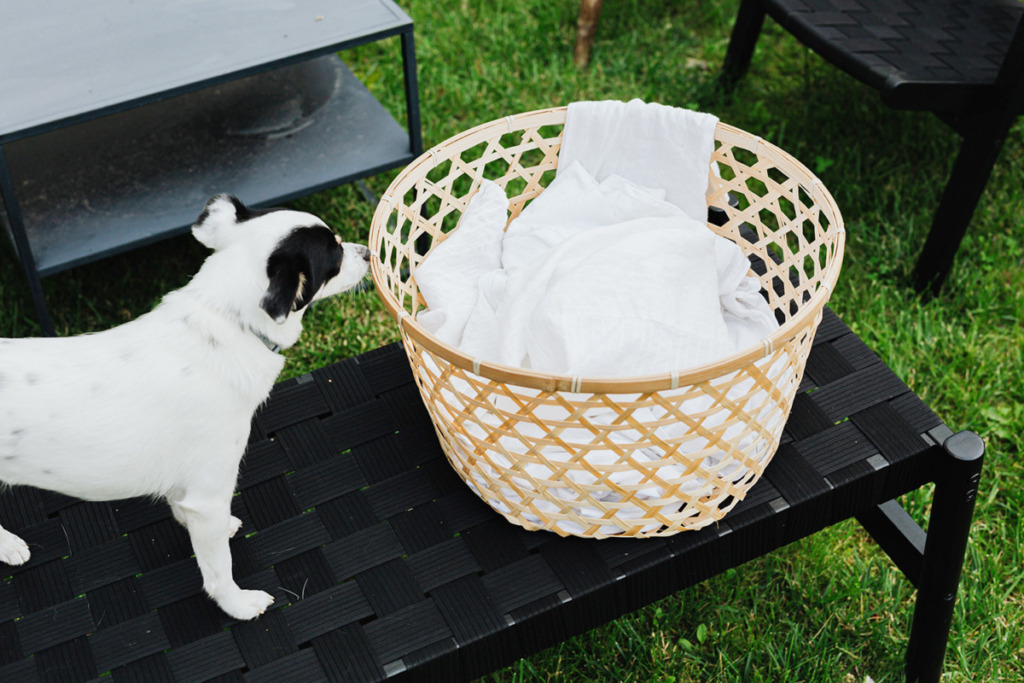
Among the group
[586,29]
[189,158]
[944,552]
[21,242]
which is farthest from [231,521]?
[586,29]

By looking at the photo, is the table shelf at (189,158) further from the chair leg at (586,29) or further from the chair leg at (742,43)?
the chair leg at (742,43)

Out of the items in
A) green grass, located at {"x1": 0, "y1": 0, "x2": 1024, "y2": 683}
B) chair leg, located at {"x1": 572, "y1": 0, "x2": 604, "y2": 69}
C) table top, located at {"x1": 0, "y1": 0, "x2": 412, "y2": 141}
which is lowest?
green grass, located at {"x1": 0, "y1": 0, "x2": 1024, "y2": 683}

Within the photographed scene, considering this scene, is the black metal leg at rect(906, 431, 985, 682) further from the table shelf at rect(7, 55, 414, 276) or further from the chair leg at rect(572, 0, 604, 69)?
the chair leg at rect(572, 0, 604, 69)

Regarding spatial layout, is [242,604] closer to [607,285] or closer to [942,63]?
[607,285]

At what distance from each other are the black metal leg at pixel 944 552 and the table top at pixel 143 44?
130cm

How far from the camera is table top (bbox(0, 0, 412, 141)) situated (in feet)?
5.91

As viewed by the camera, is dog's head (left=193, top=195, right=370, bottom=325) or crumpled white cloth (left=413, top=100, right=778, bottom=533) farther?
crumpled white cloth (left=413, top=100, right=778, bottom=533)

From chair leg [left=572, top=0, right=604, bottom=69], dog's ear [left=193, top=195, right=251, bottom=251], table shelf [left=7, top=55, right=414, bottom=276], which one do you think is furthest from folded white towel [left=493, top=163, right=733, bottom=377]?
chair leg [left=572, top=0, right=604, bottom=69]

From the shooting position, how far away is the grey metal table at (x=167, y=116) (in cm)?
185

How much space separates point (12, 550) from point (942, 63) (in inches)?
76.3

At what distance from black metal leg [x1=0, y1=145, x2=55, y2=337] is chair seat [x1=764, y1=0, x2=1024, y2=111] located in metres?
1.66

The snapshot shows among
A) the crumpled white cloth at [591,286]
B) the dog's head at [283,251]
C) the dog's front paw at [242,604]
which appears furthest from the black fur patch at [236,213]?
the dog's front paw at [242,604]

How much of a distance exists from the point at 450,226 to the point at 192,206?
603 millimetres

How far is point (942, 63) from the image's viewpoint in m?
2.06
